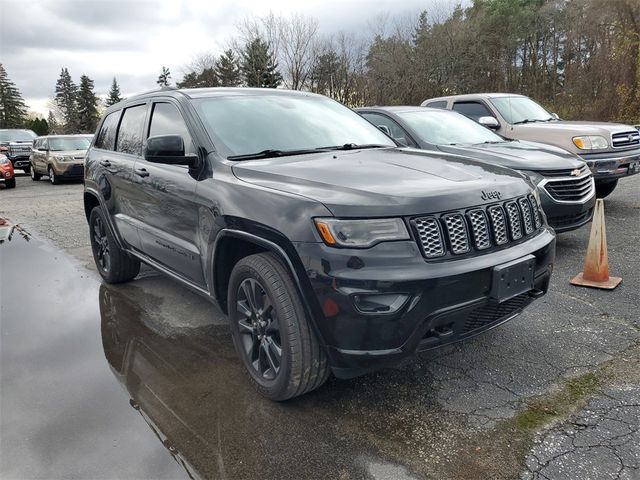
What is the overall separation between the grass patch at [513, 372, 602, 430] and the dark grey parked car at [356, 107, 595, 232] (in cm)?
247

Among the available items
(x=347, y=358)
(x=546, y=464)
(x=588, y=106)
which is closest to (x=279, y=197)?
(x=347, y=358)

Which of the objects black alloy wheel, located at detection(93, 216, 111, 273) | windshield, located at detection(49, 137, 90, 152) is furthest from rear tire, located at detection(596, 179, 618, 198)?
windshield, located at detection(49, 137, 90, 152)

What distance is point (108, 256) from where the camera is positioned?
513 centimetres

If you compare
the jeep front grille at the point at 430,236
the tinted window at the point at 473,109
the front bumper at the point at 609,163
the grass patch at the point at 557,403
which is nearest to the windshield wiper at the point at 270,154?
the jeep front grille at the point at 430,236

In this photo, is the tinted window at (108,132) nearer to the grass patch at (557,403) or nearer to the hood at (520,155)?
the hood at (520,155)

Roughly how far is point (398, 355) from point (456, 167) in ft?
4.13

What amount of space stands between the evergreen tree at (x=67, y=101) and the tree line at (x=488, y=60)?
121 ft

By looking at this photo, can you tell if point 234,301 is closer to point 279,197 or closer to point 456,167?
point 279,197

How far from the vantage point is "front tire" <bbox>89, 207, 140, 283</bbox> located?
16.3ft

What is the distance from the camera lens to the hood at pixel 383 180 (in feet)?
7.91

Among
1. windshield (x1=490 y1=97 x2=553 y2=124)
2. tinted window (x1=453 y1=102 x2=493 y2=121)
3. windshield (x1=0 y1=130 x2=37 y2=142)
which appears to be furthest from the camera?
windshield (x1=0 y1=130 x2=37 y2=142)

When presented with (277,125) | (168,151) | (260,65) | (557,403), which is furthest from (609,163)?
(260,65)

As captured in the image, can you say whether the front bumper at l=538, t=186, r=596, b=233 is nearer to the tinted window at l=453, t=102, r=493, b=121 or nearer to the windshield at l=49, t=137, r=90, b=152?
the tinted window at l=453, t=102, r=493, b=121

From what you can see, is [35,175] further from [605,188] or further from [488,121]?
[605,188]
